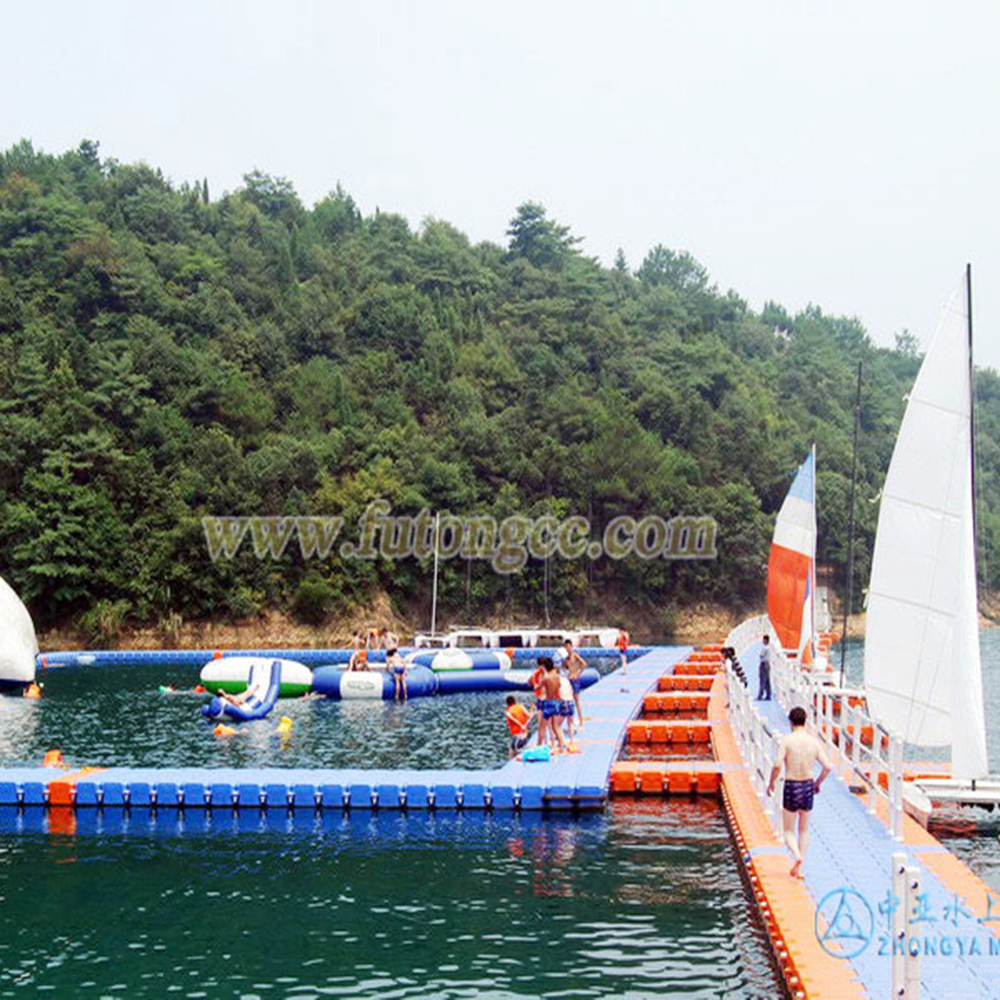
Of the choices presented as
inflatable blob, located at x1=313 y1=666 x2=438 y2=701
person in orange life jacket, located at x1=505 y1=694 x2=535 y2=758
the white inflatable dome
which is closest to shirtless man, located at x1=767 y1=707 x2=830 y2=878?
person in orange life jacket, located at x1=505 y1=694 x2=535 y2=758

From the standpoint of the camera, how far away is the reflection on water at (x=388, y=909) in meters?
14.7

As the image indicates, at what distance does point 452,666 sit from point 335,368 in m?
48.5

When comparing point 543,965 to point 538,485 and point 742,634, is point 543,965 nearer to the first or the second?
point 742,634

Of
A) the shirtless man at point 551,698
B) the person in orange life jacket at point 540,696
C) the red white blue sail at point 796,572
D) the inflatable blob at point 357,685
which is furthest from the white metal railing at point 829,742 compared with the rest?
the inflatable blob at point 357,685

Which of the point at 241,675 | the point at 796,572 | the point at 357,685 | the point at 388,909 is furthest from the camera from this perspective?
the point at 357,685

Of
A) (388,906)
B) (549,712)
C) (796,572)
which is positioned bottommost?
(388,906)

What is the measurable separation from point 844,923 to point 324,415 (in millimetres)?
77612

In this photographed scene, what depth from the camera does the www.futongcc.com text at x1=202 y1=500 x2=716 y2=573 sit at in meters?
78.8

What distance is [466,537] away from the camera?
84750 millimetres

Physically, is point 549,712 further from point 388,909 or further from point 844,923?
point 844,923

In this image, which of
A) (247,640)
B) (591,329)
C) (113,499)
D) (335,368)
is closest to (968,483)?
(247,640)

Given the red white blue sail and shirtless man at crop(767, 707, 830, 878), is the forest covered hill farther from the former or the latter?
shirtless man at crop(767, 707, 830, 878)

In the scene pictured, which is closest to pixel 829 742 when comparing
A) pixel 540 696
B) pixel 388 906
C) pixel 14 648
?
pixel 540 696

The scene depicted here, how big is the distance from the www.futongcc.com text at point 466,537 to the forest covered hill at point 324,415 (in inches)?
29.1
